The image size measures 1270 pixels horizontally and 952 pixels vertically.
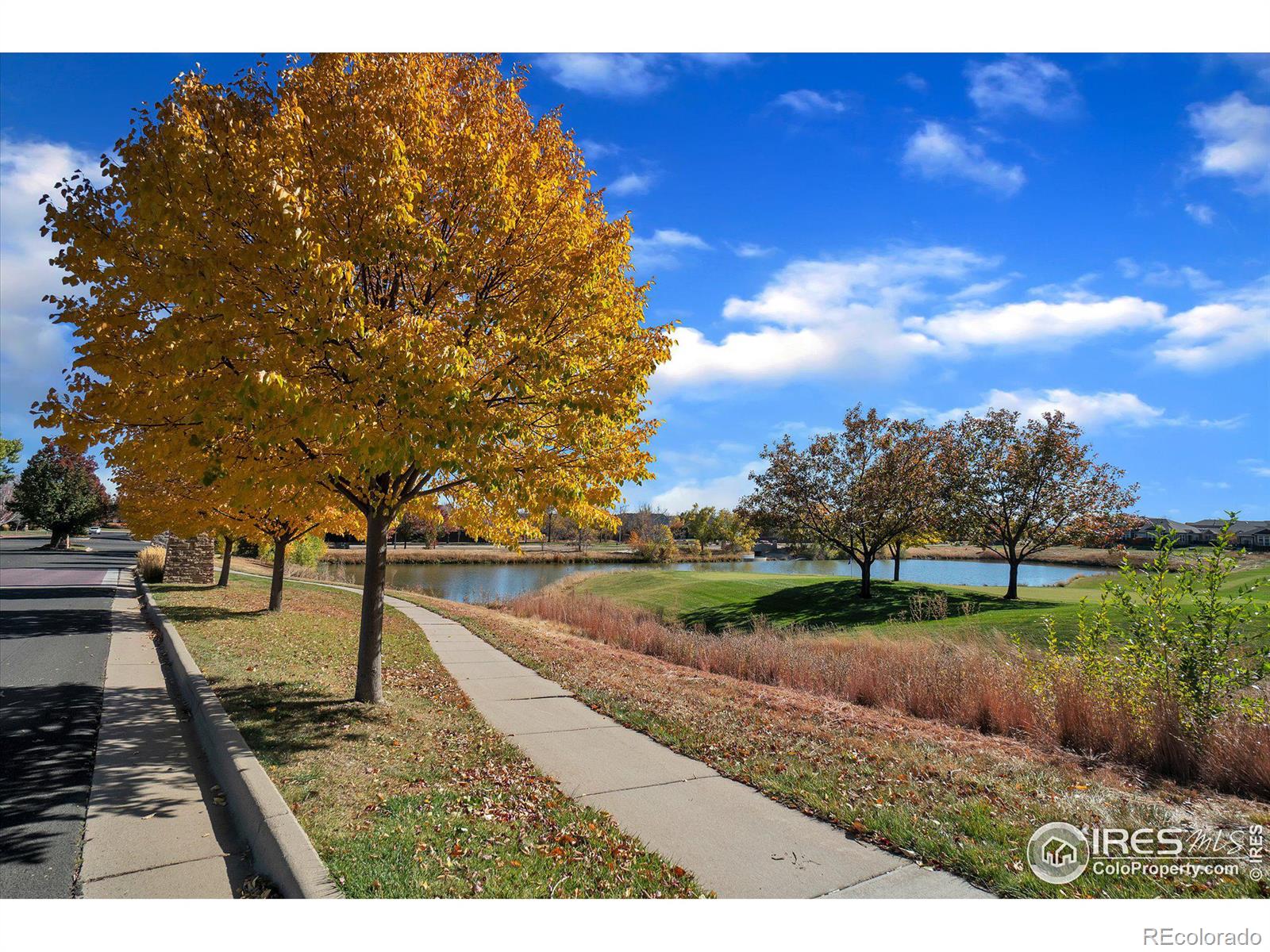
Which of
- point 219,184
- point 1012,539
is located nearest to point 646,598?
point 1012,539

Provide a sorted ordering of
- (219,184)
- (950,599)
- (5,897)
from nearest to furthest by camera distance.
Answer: (5,897) < (219,184) < (950,599)

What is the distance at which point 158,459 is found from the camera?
24.5ft

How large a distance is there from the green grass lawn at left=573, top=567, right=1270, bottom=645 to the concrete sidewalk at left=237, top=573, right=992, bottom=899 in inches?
444

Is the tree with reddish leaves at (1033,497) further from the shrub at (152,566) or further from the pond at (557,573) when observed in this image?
the shrub at (152,566)

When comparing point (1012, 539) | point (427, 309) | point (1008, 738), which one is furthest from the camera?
point (1012, 539)

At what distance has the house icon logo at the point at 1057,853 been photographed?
13.8ft

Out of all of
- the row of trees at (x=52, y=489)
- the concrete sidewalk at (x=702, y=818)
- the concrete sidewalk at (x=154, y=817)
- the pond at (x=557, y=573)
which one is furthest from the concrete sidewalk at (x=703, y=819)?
the row of trees at (x=52, y=489)

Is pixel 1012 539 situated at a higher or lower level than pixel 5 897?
higher

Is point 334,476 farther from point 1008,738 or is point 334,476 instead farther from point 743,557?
point 743,557

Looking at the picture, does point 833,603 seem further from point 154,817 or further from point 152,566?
point 152,566

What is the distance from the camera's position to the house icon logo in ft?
13.8

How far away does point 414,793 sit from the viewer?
546cm

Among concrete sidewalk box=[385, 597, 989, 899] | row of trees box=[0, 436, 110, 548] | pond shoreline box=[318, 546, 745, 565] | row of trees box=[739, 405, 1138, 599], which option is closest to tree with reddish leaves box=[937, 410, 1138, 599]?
row of trees box=[739, 405, 1138, 599]

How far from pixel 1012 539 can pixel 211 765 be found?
28044 mm
